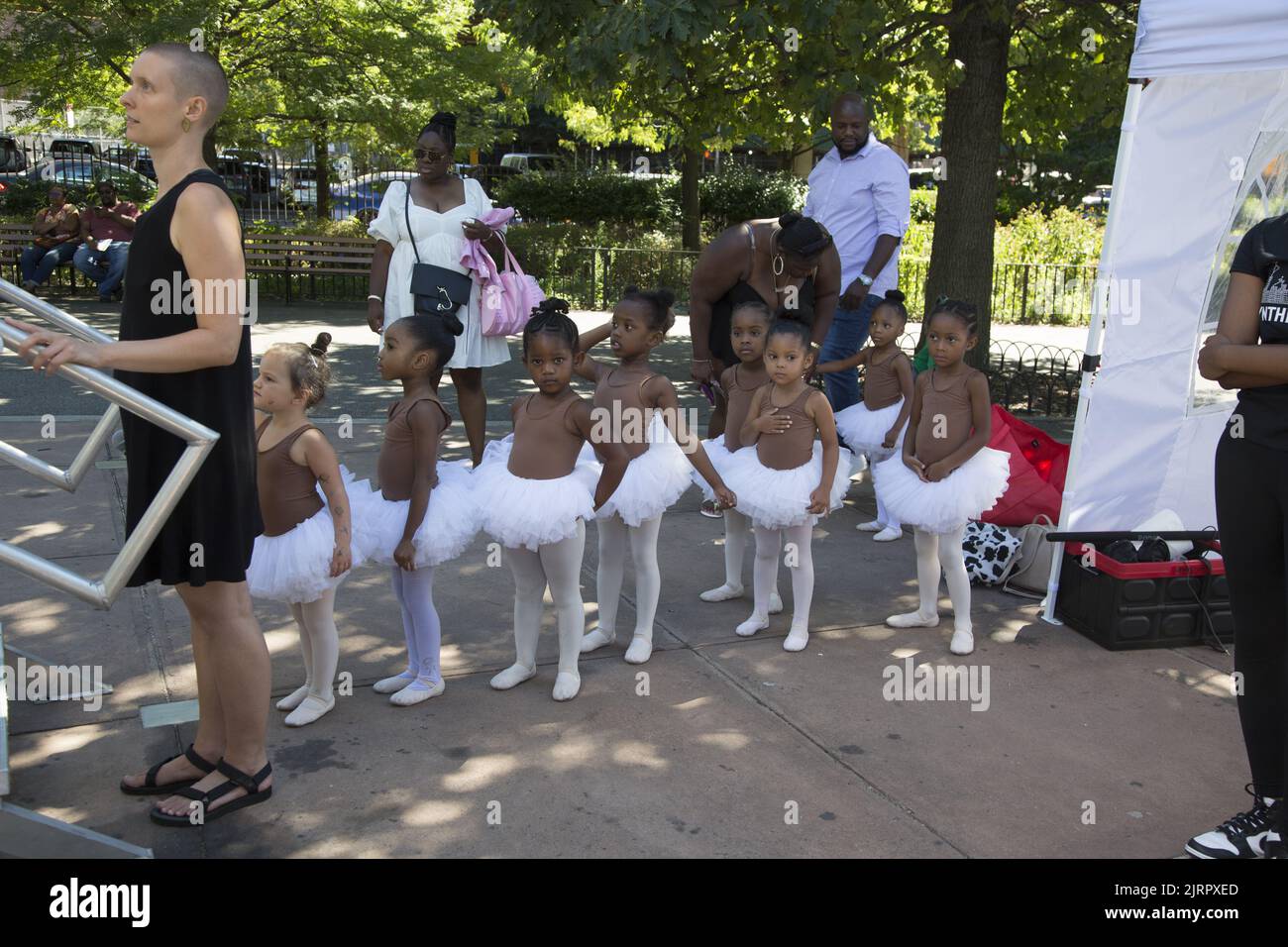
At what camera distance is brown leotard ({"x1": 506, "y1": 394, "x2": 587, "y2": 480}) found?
4.36 m

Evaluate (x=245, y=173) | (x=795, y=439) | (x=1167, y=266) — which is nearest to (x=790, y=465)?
(x=795, y=439)

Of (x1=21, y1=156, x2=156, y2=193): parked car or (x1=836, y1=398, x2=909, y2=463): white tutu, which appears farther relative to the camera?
(x1=21, y1=156, x2=156, y2=193): parked car

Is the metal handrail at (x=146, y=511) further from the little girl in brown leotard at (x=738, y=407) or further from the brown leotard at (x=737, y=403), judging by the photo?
the brown leotard at (x=737, y=403)

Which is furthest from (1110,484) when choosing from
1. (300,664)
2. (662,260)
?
(662,260)

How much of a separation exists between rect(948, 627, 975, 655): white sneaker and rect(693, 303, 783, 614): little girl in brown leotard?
778mm

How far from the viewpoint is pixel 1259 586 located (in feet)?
10.9

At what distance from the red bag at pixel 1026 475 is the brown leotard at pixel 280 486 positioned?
126 inches

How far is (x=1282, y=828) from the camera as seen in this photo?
3.20 m

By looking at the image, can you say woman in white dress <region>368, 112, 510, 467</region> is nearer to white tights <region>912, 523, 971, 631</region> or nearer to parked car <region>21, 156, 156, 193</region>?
white tights <region>912, 523, 971, 631</region>

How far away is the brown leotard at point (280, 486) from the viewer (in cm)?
401

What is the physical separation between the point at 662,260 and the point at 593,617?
42.1ft

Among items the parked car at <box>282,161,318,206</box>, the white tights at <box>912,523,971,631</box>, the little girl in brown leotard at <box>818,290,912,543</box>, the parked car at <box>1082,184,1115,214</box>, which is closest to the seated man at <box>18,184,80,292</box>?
the parked car at <box>282,161,318,206</box>

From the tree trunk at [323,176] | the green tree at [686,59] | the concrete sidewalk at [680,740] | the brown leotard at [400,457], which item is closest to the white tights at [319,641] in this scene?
the concrete sidewalk at [680,740]

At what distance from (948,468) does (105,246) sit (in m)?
12.4
